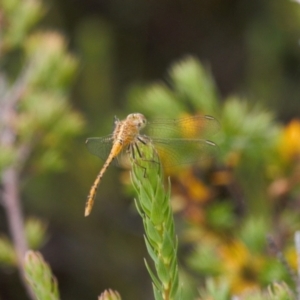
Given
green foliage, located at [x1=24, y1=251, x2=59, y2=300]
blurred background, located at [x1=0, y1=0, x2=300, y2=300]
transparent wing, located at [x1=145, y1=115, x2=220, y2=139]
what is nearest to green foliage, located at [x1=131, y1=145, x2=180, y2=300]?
green foliage, located at [x1=24, y1=251, x2=59, y2=300]

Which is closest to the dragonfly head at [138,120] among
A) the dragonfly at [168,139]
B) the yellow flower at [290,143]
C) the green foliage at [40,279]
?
A: the dragonfly at [168,139]

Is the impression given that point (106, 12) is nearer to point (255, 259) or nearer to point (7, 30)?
point (7, 30)

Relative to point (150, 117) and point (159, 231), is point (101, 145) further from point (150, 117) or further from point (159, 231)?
point (159, 231)

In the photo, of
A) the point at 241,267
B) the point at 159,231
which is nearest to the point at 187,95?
the point at 241,267

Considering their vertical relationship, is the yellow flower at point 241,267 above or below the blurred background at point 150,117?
below

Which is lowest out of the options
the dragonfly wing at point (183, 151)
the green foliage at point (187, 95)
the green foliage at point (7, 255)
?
the green foliage at point (7, 255)

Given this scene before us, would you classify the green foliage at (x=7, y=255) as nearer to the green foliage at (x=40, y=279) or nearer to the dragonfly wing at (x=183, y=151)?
the dragonfly wing at (x=183, y=151)

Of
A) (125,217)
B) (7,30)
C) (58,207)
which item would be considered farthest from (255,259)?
(58,207)
